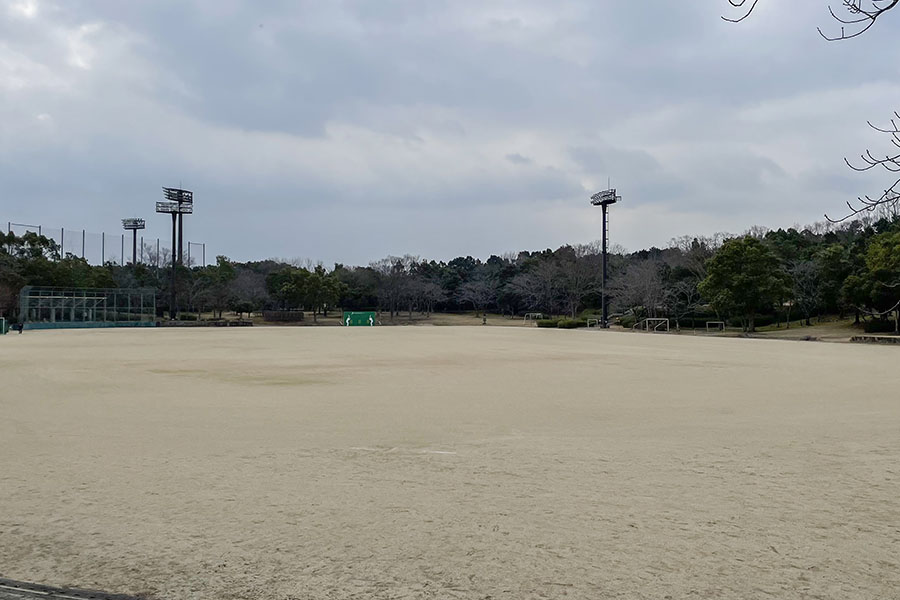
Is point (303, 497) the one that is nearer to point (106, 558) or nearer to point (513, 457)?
point (106, 558)

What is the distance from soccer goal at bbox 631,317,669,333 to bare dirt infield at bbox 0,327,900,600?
127 feet

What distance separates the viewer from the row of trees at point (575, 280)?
45688 millimetres

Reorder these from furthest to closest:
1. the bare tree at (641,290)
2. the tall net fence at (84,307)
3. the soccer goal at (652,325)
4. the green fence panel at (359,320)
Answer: the green fence panel at (359,320)
the bare tree at (641,290)
the soccer goal at (652,325)
the tall net fence at (84,307)

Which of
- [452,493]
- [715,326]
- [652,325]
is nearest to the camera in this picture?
[452,493]

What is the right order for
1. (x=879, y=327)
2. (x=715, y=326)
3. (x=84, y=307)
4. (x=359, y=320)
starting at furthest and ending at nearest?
(x=359, y=320) → (x=715, y=326) → (x=84, y=307) → (x=879, y=327)

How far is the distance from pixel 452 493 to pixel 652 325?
165 feet

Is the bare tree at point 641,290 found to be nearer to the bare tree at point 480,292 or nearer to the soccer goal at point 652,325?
the soccer goal at point 652,325

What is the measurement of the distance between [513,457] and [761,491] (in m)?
2.57

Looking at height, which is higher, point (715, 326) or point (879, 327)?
point (879, 327)

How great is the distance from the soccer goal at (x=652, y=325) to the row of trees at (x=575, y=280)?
1306mm

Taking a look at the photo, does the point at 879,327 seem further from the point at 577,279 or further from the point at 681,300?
the point at 577,279

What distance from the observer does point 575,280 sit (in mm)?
70062

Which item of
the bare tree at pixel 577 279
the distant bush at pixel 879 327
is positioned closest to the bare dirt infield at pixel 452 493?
the distant bush at pixel 879 327

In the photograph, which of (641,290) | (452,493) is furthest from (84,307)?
(452,493)
